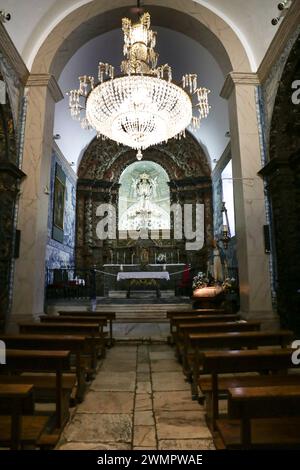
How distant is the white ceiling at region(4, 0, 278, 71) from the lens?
5.48 meters

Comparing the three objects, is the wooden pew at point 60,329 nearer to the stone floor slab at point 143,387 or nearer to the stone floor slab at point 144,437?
the stone floor slab at point 143,387

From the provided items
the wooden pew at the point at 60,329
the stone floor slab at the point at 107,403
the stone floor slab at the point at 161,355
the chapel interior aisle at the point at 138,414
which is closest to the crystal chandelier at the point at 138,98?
the wooden pew at the point at 60,329

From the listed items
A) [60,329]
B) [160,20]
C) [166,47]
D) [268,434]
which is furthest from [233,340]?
[166,47]

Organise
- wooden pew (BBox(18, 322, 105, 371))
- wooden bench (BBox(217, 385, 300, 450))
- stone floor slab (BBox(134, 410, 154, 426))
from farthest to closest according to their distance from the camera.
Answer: wooden pew (BBox(18, 322, 105, 371)), stone floor slab (BBox(134, 410, 154, 426)), wooden bench (BBox(217, 385, 300, 450))

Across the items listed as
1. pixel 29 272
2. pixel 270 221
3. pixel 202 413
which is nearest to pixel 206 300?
pixel 270 221

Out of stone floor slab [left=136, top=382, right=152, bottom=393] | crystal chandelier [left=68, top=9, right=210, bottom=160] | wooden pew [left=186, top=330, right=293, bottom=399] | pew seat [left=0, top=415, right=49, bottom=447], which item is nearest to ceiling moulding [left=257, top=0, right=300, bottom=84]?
crystal chandelier [left=68, top=9, right=210, bottom=160]

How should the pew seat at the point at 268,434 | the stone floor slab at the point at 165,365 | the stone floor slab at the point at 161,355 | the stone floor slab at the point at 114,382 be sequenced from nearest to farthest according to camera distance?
the pew seat at the point at 268,434 → the stone floor slab at the point at 114,382 → the stone floor slab at the point at 165,365 → the stone floor slab at the point at 161,355

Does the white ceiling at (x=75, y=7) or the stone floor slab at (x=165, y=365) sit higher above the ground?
the white ceiling at (x=75, y=7)

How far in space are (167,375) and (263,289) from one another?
265cm

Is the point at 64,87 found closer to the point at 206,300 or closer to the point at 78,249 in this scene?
the point at 78,249

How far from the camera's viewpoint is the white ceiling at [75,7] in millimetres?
5484

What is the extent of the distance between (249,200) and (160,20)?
466 cm

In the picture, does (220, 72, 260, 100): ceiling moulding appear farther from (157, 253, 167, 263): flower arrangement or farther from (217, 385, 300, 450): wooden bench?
(157, 253, 167, 263): flower arrangement

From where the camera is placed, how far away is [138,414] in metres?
2.46
